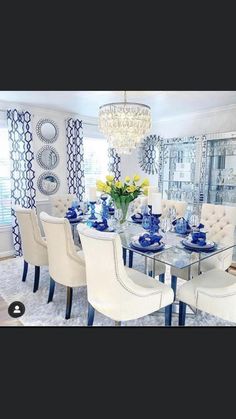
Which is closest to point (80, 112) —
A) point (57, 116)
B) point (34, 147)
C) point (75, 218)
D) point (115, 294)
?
point (57, 116)

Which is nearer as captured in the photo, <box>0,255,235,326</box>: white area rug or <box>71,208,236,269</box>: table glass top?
<box>71,208,236,269</box>: table glass top

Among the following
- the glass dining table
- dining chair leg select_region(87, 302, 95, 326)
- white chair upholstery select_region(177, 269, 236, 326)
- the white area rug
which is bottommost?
the white area rug

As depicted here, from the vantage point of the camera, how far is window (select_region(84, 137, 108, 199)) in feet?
17.2

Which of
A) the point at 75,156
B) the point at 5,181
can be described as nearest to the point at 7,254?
the point at 5,181

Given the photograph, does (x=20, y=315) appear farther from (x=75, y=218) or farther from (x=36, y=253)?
(x=75, y=218)

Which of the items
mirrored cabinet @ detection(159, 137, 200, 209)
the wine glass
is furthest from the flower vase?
mirrored cabinet @ detection(159, 137, 200, 209)

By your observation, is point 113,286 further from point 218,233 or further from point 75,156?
point 75,156

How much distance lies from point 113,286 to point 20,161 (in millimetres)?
3019

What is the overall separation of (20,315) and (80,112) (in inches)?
133

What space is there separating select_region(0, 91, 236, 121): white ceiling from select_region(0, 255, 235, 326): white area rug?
236 centimetres

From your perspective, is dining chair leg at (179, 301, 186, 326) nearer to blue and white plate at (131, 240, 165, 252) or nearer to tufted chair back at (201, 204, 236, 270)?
blue and white plate at (131, 240, 165, 252)

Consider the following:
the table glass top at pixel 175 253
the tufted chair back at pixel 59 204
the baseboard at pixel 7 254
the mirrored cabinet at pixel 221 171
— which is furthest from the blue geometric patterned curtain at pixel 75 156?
the table glass top at pixel 175 253

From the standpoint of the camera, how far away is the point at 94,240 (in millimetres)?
1881
